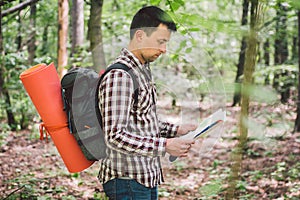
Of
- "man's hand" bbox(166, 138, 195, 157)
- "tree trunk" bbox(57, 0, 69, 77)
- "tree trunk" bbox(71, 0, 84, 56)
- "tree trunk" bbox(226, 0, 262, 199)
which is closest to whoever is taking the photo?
"tree trunk" bbox(226, 0, 262, 199)

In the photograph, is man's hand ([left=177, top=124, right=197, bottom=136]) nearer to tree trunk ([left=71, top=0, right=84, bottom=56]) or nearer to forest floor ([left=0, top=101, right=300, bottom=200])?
forest floor ([left=0, top=101, right=300, bottom=200])

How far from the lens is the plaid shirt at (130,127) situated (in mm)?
2023

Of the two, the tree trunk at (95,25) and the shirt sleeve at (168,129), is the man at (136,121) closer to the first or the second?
the shirt sleeve at (168,129)

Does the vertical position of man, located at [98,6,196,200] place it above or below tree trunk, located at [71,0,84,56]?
below

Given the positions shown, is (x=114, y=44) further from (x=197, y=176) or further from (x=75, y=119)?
(x=197, y=176)

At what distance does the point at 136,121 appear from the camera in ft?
7.17

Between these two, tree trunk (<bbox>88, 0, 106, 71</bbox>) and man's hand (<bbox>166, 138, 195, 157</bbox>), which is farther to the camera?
tree trunk (<bbox>88, 0, 106, 71</bbox>)

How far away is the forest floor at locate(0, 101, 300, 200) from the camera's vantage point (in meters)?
4.81

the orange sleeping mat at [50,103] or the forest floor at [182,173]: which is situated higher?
the orange sleeping mat at [50,103]

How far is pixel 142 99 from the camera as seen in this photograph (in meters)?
2.16

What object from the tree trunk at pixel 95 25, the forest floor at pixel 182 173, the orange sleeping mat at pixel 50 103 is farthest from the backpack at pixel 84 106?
the tree trunk at pixel 95 25

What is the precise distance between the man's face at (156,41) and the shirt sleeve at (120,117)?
9.4 inches

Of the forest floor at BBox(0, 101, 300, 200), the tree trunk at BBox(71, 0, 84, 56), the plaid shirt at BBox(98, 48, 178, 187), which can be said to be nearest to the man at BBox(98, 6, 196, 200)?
the plaid shirt at BBox(98, 48, 178, 187)

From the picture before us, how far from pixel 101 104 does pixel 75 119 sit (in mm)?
211
